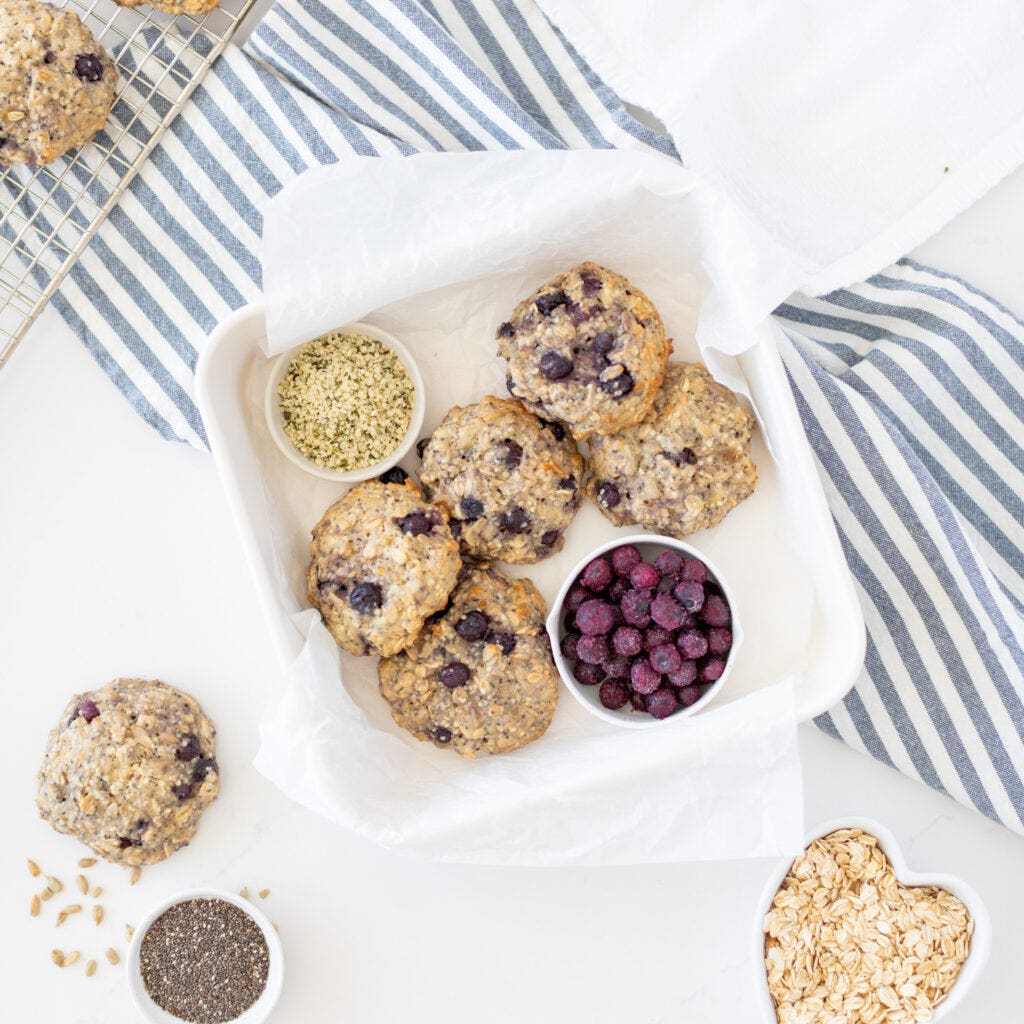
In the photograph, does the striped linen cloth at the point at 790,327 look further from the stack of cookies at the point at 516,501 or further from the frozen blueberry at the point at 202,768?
the frozen blueberry at the point at 202,768

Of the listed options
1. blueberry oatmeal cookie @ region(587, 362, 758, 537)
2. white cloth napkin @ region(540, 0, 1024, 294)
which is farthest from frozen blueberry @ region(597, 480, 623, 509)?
white cloth napkin @ region(540, 0, 1024, 294)

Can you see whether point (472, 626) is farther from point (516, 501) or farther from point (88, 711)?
point (88, 711)

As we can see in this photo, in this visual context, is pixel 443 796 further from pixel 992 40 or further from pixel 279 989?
pixel 992 40

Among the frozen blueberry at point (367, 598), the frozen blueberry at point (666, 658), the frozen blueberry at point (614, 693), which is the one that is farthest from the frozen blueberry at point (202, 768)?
the frozen blueberry at point (666, 658)

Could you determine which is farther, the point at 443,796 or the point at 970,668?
the point at 970,668

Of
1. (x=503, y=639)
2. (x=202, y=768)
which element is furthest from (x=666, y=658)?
(x=202, y=768)

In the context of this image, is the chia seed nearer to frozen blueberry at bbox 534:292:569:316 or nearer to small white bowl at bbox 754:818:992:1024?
small white bowl at bbox 754:818:992:1024

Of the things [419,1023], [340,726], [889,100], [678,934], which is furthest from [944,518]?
[419,1023]

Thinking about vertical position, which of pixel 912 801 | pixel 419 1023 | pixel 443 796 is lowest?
pixel 912 801
